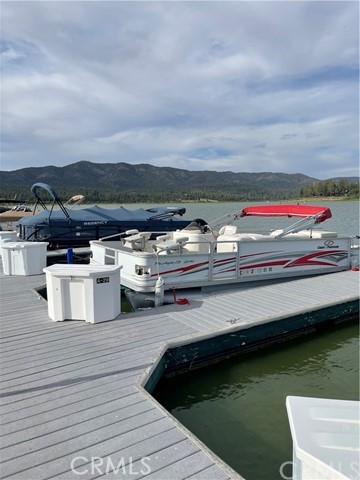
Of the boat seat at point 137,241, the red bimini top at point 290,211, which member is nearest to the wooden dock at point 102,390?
the boat seat at point 137,241

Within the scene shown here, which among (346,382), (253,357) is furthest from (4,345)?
(346,382)

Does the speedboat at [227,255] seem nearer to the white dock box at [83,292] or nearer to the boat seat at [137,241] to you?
the boat seat at [137,241]

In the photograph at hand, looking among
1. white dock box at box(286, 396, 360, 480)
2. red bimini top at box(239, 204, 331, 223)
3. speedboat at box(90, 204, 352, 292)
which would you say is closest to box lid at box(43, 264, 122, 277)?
speedboat at box(90, 204, 352, 292)

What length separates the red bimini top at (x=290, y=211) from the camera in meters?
8.70

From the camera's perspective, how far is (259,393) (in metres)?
4.48

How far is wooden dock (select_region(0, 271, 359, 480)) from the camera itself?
2.61 metres

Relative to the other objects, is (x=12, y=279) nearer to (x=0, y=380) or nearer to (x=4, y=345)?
(x=4, y=345)

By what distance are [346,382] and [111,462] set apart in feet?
11.4

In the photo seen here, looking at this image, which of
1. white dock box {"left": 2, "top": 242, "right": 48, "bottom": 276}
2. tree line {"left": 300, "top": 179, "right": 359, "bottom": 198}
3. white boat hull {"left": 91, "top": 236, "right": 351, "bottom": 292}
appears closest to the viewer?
white boat hull {"left": 91, "top": 236, "right": 351, "bottom": 292}

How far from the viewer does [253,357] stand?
5461mm

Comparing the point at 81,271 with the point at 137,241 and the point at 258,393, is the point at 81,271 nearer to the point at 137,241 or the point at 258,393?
the point at 258,393
